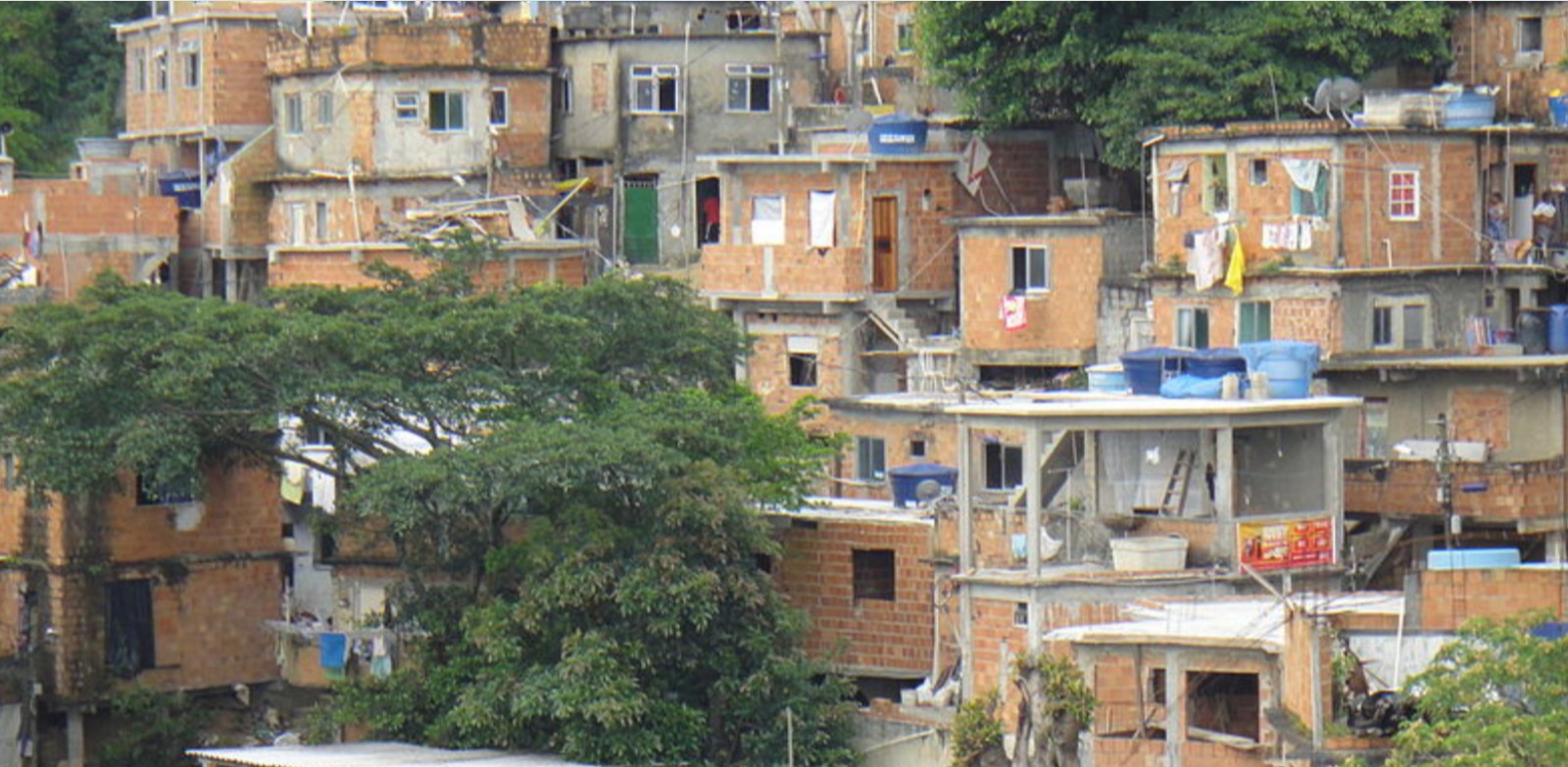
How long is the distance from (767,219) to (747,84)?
635 centimetres

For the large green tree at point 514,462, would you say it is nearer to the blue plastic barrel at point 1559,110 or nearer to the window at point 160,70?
the blue plastic barrel at point 1559,110

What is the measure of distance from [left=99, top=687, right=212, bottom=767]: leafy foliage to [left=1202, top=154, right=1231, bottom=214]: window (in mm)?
13107

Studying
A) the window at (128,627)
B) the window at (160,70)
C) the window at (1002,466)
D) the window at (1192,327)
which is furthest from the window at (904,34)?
the window at (128,627)

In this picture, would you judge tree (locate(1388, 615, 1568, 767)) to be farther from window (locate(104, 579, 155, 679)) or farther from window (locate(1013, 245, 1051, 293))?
window (locate(104, 579, 155, 679))

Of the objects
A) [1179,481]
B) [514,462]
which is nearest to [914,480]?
[1179,481]

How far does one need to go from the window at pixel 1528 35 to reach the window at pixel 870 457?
9493mm

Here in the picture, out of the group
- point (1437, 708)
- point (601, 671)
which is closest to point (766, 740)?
point (601, 671)

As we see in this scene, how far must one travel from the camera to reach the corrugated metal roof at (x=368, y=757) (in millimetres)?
43656

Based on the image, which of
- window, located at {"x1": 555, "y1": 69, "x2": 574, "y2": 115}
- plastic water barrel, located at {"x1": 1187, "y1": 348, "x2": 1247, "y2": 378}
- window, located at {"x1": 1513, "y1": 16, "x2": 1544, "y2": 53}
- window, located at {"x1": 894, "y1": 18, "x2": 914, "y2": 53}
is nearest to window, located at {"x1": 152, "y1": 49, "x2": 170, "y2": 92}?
window, located at {"x1": 555, "y1": 69, "x2": 574, "y2": 115}

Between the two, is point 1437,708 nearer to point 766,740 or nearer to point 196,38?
point 766,740

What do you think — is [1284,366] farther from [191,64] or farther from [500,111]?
[191,64]

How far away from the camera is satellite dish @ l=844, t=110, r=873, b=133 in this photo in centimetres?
5872

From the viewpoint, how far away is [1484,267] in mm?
50094

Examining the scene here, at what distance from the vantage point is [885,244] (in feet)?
183
